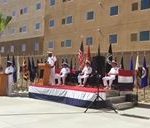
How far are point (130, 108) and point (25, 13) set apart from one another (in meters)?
39.6

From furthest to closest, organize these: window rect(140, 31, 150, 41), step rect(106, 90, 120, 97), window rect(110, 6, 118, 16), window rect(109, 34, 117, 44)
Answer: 1. window rect(110, 6, 118, 16)
2. window rect(109, 34, 117, 44)
3. window rect(140, 31, 150, 41)
4. step rect(106, 90, 120, 97)

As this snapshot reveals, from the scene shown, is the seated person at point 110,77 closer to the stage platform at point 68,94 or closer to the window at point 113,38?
the stage platform at point 68,94

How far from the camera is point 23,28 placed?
5531 centimetres

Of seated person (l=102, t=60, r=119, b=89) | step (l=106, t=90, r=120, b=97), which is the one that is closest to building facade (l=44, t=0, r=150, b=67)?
seated person (l=102, t=60, r=119, b=89)

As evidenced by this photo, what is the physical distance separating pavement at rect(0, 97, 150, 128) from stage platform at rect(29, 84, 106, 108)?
16.0 inches

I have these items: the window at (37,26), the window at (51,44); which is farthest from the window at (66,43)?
the window at (37,26)

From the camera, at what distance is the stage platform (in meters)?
17.2

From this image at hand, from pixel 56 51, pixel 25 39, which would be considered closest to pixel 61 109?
pixel 56 51

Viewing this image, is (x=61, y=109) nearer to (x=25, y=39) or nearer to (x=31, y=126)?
(x=31, y=126)

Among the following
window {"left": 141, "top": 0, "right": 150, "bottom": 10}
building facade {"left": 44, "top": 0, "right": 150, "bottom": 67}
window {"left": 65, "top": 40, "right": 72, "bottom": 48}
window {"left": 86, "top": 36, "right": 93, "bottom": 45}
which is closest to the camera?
window {"left": 141, "top": 0, "right": 150, "bottom": 10}

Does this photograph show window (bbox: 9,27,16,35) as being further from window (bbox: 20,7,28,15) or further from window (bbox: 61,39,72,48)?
window (bbox: 61,39,72,48)

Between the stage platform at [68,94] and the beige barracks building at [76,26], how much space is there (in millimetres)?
13163

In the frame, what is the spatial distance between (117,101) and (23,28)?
1531 inches

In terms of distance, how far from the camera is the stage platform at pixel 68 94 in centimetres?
1716
